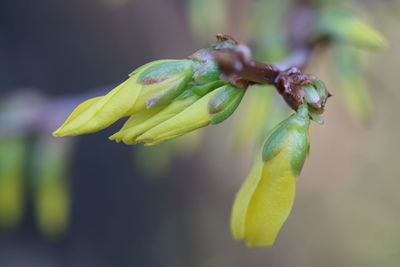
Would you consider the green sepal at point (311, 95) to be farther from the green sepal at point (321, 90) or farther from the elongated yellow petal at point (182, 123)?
the elongated yellow petal at point (182, 123)

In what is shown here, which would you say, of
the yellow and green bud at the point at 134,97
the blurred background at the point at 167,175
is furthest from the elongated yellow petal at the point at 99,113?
the blurred background at the point at 167,175

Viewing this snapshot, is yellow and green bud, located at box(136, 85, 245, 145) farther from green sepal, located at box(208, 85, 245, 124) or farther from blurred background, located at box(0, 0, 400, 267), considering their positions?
blurred background, located at box(0, 0, 400, 267)

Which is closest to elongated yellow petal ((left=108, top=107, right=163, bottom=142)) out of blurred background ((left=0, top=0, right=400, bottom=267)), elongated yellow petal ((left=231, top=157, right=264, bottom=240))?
elongated yellow petal ((left=231, top=157, right=264, bottom=240))

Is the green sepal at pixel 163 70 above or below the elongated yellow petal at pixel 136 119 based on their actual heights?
above

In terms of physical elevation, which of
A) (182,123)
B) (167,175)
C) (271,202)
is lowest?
(271,202)

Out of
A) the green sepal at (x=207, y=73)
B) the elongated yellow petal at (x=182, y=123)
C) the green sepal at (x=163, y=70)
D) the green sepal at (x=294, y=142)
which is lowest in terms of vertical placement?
the green sepal at (x=294, y=142)

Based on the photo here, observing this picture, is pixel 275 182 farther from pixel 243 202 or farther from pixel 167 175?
pixel 167 175

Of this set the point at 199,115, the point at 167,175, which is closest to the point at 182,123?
the point at 199,115
